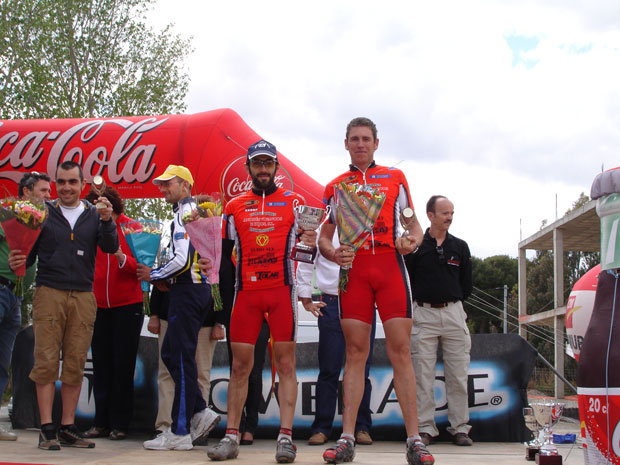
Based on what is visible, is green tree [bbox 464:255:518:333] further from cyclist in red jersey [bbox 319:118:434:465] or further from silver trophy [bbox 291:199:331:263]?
silver trophy [bbox 291:199:331:263]

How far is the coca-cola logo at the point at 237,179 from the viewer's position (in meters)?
8.38

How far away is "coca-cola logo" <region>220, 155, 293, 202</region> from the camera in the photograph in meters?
8.38

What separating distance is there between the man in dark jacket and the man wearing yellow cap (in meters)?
0.49

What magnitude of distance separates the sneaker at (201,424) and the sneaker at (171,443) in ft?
0.65

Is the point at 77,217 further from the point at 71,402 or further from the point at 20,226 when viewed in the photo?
the point at 71,402

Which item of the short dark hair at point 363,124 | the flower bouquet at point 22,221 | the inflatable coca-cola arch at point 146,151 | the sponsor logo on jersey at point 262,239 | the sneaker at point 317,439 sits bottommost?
the sneaker at point 317,439

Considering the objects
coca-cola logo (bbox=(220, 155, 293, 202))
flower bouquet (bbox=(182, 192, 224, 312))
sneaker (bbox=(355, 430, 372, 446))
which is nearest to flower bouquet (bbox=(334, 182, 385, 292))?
flower bouquet (bbox=(182, 192, 224, 312))

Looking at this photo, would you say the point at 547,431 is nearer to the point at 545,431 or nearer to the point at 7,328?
the point at 545,431

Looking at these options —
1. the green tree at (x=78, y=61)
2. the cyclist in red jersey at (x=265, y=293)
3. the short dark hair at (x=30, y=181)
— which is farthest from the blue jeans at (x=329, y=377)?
the green tree at (x=78, y=61)

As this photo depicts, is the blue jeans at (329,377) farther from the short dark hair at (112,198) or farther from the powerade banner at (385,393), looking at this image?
the short dark hair at (112,198)

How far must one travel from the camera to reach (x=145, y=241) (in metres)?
5.33

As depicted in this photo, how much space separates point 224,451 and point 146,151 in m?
5.35

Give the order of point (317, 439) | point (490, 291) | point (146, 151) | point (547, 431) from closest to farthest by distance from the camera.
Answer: point (547, 431) < point (317, 439) < point (146, 151) < point (490, 291)

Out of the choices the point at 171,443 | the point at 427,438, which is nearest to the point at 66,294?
the point at 171,443
